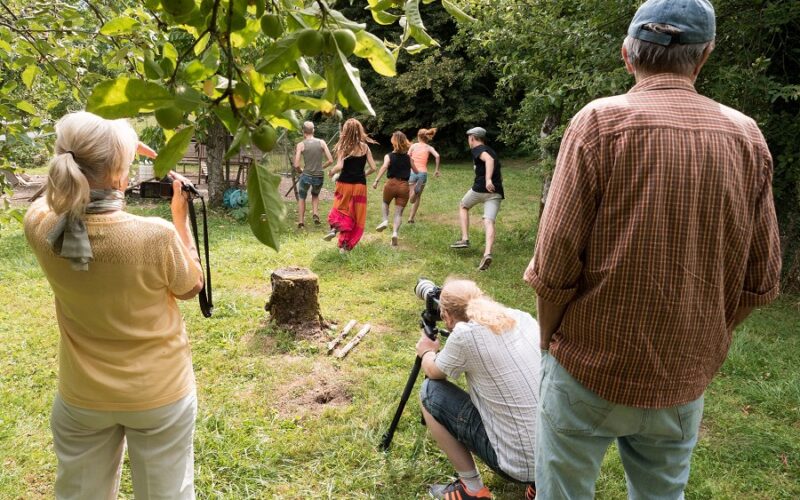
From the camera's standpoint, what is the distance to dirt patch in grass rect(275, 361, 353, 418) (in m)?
3.83

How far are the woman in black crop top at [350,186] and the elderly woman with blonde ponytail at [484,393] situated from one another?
4.45 meters

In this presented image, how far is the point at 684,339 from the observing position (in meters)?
1.54

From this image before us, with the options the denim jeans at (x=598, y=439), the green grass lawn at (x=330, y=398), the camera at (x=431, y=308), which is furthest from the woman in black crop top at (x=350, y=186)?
the denim jeans at (x=598, y=439)

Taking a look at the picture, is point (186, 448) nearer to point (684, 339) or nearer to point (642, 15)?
point (684, 339)

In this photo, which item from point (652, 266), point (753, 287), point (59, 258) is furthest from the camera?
point (59, 258)

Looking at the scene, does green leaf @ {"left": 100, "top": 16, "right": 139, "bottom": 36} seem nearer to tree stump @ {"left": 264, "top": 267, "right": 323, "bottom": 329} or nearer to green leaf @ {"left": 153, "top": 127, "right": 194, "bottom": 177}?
green leaf @ {"left": 153, "top": 127, "right": 194, "bottom": 177}

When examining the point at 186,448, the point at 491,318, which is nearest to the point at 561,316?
the point at 491,318

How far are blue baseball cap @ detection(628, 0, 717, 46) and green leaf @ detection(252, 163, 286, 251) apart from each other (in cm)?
125

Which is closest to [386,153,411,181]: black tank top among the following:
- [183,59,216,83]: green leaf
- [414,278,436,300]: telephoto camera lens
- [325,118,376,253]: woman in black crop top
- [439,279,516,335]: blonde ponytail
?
[325,118,376,253]: woman in black crop top

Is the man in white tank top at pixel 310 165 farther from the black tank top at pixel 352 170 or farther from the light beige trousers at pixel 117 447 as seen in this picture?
the light beige trousers at pixel 117 447

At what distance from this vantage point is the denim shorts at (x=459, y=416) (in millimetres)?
2764

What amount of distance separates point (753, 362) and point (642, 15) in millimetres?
3936

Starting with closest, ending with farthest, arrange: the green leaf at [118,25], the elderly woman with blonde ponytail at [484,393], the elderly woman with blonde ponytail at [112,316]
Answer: the green leaf at [118,25] → the elderly woman with blonde ponytail at [112,316] → the elderly woman with blonde ponytail at [484,393]

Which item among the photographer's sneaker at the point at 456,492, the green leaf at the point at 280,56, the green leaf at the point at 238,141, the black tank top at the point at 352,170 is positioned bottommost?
the photographer's sneaker at the point at 456,492
